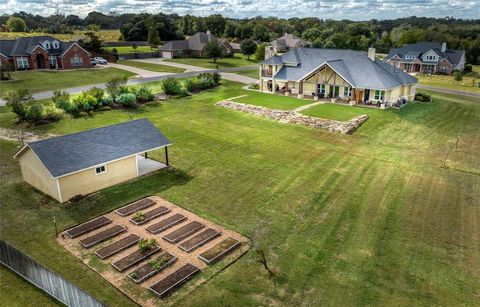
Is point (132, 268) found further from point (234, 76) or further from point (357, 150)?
point (234, 76)

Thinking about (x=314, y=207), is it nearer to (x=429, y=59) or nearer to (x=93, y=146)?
(x=93, y=146)

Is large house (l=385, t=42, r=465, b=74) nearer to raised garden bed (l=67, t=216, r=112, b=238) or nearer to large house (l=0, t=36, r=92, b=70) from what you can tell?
large house (l=0, t=36, r=92, b=70)

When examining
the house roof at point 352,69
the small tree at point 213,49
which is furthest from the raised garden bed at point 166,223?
the small tree at point 213,49

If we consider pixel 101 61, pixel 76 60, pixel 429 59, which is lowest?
pixel 429 59

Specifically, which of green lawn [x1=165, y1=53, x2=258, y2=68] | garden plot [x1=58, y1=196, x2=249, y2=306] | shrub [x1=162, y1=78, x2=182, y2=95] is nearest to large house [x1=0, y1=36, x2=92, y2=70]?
green lawn [x1=165, y1=53, x2=258, y2=68]

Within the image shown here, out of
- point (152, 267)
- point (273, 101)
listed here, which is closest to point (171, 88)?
point (273, 101)

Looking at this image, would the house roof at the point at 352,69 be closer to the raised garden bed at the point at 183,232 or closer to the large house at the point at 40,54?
the raised garden bed at the point at 183,232

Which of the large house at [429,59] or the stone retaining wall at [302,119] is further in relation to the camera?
the large house at [429,59]
